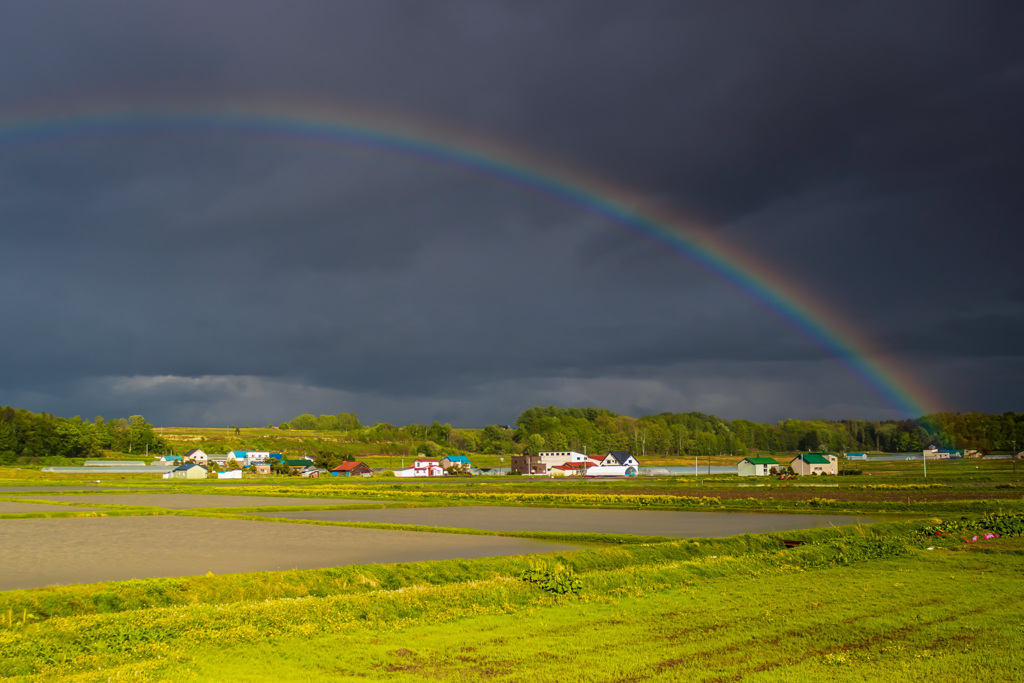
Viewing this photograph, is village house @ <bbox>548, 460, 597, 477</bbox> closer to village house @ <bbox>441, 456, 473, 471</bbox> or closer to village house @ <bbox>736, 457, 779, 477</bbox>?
village house @ <bbox>441, 456, 473, 471</bbox>

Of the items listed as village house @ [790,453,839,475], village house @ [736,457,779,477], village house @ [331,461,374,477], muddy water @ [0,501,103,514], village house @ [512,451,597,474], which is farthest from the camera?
village house @ [512,451,597,474]

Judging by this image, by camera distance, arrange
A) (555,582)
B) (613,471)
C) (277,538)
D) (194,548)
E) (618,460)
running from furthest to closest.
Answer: (618,460) → (613,471) → (277,538) → (194,548) → (555,582)

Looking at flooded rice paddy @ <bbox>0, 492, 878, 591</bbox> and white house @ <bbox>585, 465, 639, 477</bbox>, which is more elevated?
flooded rice paddy @ <bbox>0, 492, 878, 591</bbox>

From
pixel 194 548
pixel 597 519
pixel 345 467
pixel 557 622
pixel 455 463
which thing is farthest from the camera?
pixel 455 463

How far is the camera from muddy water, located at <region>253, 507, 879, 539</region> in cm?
3672

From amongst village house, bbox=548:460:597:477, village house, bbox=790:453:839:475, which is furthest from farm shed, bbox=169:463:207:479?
village house, bbox=790:453:839:475

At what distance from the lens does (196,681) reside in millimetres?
10242

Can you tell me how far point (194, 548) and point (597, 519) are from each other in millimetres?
24014

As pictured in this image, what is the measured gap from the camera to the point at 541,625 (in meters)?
13.9

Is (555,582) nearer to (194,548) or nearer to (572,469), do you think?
(194,548)

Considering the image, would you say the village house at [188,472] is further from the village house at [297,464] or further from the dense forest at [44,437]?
the dense forest at [44,437]

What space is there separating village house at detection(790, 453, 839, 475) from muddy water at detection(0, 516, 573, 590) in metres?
109

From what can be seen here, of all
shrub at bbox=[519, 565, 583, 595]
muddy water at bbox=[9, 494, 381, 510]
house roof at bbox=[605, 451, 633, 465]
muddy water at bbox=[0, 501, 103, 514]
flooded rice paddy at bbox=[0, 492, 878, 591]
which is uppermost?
shrub at bbox=[519, 565, 583, 595]

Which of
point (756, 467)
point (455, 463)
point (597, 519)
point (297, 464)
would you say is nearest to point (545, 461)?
point (455, 463)
